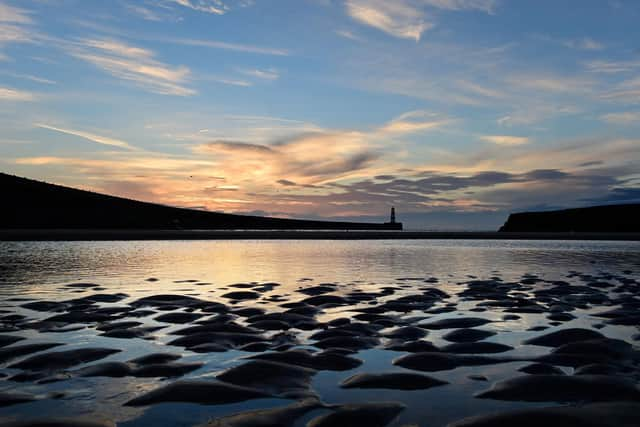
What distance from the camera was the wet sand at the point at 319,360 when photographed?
457 centimetres

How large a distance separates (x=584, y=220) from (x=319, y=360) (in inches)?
4317

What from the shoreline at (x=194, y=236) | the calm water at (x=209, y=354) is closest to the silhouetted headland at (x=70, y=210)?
the shoreline at (x=194, y=236)

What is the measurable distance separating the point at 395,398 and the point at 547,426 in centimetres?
145

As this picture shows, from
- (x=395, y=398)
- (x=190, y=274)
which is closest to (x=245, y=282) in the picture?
(x=190, y=274)

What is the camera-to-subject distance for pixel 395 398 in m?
5.01

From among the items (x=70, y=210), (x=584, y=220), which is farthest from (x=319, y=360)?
(x=584, y=220)

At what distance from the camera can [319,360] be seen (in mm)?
6297

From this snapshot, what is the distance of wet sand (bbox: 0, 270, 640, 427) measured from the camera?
457 centimetres

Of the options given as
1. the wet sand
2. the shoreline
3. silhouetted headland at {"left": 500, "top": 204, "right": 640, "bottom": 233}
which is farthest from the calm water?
silhouetted headland at {"left": 500, "top": 204, "right": 640, "bottom": 233}

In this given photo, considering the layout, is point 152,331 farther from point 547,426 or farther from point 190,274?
point 190,274

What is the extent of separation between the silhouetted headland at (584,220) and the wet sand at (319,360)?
9859cm

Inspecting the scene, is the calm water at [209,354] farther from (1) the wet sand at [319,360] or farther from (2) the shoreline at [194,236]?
(2) the shoreline at [194,236]

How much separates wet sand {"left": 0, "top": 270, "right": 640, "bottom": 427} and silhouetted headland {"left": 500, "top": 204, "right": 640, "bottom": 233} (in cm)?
9859

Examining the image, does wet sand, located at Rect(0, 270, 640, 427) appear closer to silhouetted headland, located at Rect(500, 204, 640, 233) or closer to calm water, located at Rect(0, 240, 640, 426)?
calm water, located at Rect(0, 240, 640, 426)
